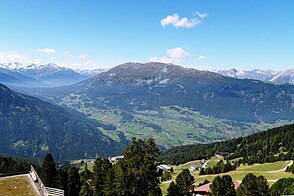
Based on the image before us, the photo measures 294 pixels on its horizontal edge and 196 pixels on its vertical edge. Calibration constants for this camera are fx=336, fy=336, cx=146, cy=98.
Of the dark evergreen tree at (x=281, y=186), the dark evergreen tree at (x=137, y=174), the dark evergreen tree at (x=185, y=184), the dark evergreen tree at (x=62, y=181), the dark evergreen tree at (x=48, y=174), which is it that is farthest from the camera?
the dark evergreen tree at (x=48, y=174)

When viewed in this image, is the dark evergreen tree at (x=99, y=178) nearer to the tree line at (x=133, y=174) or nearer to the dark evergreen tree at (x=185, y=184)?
the tree line at (x=133, y=174)

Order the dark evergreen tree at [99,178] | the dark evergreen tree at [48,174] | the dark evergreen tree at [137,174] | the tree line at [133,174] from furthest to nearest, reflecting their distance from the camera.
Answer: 1. the dark evergreen tree at [48,174]
2. the dark evergreen tree at [99,178]
3. the tree line at [133,174]
4. the dark evergreen tree at [137,174]

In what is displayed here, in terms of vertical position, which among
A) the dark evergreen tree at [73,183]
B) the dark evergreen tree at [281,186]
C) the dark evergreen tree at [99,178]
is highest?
the dark evergreen tree at [281,186]

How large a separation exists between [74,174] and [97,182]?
13123 mm

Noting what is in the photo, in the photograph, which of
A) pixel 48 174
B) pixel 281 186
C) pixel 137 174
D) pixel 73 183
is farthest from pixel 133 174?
pixel 281 186

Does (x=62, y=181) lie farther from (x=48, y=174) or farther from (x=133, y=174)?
(x=133, y=174)

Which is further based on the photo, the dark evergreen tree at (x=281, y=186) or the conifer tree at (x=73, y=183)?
the conifer tree at (x=73, y=183)

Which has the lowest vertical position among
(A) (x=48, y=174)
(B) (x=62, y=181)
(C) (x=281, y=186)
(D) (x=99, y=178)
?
(B) (x=62, y=181)

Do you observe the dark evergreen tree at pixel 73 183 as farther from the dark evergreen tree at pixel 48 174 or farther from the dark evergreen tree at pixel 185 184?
the dark evergreen tree at pixel 185 184

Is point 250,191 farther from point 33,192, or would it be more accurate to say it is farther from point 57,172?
point 57,172

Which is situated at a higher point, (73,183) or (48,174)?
(48,174)

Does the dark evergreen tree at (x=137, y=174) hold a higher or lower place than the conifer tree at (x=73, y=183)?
higher

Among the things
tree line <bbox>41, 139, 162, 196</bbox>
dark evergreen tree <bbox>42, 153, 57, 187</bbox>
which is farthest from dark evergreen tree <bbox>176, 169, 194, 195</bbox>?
dark evergreen tree <bbox>42, 153, 57, 187</bbox>

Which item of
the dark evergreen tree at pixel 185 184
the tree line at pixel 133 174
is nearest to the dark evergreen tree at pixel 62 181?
the tree line at pixel 133 174
